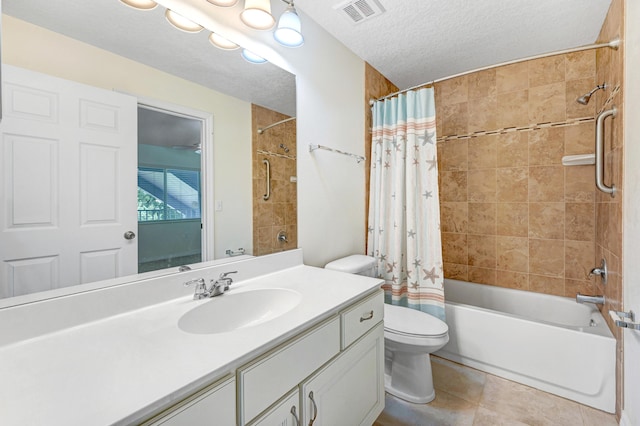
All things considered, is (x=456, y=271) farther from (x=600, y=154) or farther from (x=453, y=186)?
(x=600, y=154)

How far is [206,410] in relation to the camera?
60 centimetres

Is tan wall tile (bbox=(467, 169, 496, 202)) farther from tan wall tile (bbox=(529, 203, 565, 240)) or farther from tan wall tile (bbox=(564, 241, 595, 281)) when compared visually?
tan wall tile (bbox=(564, 241, 595, 281))

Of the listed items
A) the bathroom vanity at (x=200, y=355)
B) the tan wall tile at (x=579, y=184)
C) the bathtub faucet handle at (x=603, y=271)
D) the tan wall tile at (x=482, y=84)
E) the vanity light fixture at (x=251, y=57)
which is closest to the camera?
the bathroom vanity at (x=200, y=355)

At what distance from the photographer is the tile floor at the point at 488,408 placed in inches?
57.2

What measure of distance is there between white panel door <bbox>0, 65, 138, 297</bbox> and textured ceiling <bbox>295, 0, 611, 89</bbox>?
4.38ft

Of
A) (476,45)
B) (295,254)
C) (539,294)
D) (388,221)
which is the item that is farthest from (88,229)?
(539,294)

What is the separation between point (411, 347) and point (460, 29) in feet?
6.73

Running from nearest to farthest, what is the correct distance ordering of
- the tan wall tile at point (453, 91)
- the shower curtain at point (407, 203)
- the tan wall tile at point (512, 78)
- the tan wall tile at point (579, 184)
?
the shower curtain at point (407, 203), the tan wall tile at point (579, 184), the tan wall tile at point (512, 78), the tan wall tile at point (453, 91)

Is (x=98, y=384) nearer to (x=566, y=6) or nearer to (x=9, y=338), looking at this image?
(x=9, y=338)

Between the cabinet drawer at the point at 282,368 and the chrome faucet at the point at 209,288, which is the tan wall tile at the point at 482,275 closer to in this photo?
the cabinet drawer at the point at 282,368

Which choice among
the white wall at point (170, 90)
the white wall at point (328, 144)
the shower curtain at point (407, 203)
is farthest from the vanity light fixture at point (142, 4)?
the shower curtain at point (407, 203)

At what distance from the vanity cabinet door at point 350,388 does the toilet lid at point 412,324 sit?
32cm

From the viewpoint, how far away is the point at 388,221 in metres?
2.15

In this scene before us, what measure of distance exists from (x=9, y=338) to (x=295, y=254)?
1116mm
